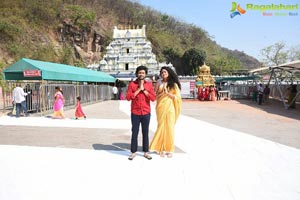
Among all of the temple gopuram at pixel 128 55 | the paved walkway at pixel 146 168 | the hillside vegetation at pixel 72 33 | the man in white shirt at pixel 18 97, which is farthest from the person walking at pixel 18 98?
the temple gopuram at pixel 128 55

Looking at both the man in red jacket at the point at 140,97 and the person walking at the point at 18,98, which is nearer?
the man in red jacket at the point at 140,97

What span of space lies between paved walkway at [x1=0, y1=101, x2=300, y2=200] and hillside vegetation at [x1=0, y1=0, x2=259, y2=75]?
82.2 feet

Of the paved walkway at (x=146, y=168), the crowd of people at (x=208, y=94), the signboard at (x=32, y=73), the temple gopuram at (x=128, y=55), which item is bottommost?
the paved walkway at (x=146, y=168)

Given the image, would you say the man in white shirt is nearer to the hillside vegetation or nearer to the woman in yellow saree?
the woman in yellow saree

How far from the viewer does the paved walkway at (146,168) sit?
303cm

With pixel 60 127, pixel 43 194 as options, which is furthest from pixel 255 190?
pixel 60 127

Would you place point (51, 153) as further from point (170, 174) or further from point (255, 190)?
point (255, 190)

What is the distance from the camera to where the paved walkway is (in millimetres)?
3033

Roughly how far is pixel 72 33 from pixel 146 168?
151ft

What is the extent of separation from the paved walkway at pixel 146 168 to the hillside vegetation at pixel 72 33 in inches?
986

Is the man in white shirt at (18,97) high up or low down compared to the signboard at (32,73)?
down

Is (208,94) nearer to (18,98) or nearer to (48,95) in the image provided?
(48,95)

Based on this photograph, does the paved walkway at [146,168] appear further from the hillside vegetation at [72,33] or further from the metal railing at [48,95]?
the hillside vegetation at [72,33]

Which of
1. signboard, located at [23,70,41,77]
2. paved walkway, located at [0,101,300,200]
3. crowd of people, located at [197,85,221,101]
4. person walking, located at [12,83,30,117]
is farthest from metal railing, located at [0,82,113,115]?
crowd of people, located at [197,85,221,101]
